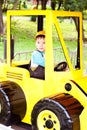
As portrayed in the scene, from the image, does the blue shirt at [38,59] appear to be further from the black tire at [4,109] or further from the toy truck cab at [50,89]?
the black tire at [4,109]

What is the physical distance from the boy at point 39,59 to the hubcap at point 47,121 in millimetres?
437

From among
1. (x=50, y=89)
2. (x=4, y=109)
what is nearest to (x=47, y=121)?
(x=50, y=89)

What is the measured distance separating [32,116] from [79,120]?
496 mm

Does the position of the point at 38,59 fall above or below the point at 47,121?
above

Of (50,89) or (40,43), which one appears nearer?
(50,89)

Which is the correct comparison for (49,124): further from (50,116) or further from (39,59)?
(39,59)

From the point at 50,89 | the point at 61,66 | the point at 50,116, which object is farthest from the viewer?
the point at 61,66

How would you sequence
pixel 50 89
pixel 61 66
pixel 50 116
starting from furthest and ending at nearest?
pixel 61 66 → pixel 50 89 → pixel 50 116

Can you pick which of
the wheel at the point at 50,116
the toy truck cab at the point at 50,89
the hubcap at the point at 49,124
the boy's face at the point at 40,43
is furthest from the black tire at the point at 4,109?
the boy's face at the point at 40,43

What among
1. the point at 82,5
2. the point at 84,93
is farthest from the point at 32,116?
the point at 82,5

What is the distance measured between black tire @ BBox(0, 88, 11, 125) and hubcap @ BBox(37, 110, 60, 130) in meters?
0.44

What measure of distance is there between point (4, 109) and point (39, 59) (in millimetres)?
666

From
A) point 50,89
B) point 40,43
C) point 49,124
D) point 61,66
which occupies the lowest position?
point 49,124

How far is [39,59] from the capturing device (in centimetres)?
348
